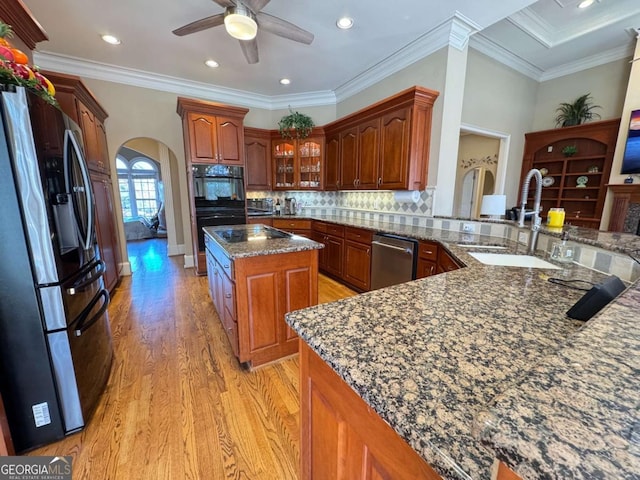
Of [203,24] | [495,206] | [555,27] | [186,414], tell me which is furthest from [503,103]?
[186,414]

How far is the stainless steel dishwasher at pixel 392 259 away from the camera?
264cm

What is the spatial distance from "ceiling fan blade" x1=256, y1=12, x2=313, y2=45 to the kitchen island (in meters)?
1.93

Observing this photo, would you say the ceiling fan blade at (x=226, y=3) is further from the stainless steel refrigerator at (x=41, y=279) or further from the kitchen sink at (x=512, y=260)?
the kitchen sink at (x=512, y=260)

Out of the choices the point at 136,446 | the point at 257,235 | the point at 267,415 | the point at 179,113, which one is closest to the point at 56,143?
the point at 257,235

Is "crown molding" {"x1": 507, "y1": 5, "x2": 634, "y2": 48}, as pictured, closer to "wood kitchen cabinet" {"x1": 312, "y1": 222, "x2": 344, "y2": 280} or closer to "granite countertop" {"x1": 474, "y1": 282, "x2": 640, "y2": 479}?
"wood kitchen cabinet" {"x1": 312, "y1": 222, "x2": 344, "y2": 280}

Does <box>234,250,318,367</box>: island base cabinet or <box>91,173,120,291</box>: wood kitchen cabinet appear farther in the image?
<box>91,173,120,291</box>: wood kitchen cabinet

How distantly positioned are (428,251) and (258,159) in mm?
3470

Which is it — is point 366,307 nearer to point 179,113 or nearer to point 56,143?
point 56,143

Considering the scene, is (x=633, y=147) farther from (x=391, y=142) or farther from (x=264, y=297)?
(x=264, y=297)

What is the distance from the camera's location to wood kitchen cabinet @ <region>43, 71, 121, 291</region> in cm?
270

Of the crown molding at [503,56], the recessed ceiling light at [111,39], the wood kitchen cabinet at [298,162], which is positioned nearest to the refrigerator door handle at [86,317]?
the recessed ceiling light at [111,39]

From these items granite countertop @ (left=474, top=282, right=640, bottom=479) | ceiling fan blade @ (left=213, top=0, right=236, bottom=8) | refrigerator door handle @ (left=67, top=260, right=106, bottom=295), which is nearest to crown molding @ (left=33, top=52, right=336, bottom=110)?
ceiling fan blade @ (left=213, top=0, right=236, bottom=8)

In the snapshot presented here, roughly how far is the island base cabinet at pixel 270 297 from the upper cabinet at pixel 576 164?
475 cm

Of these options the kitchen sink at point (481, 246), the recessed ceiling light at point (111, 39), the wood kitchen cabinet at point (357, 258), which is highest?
the recessed ceiling light at point (111, 39)
